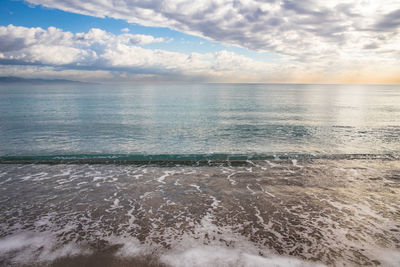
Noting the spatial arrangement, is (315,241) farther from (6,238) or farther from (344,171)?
(6,238)

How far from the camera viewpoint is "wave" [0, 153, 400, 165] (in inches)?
671

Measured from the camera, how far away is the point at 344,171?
14.9 m

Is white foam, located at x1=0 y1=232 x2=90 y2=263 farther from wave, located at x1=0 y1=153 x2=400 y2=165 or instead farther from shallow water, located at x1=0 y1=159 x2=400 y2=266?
wave, located at x1=0 y1=153 x2=400 y2=165

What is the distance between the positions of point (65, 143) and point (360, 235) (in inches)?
929

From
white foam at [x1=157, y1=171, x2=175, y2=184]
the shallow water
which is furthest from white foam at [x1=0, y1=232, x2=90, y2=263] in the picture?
white foam at [x1=157, y1=171, x2=175, y2=184]

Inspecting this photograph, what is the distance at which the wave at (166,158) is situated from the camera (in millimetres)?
17047

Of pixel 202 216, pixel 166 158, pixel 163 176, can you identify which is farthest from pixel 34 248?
pixel 166 158

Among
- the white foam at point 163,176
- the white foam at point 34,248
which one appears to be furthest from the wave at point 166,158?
the white foam at point 34,248

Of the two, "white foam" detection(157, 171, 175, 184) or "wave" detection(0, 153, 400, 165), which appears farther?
"wave" detection(0, 153, 400, 165)

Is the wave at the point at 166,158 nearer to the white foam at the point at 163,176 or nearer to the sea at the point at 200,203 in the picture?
the sea at the point at 200,203

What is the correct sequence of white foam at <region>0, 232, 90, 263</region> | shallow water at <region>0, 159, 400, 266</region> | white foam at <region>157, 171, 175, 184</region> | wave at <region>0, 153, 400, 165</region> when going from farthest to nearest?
wave at <region>0, 153, 400, 165</region>
white foam at <region>157, 171, 175, 184</region>
shallow water at <region>0, 159, 400, 266</region>
white foam at <region>0, 232, 90, 263</region>

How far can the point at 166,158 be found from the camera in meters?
18.0

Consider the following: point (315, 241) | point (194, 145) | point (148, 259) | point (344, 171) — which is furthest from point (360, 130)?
point (148, 259)

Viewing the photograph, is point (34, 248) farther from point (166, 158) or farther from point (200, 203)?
point (166, 158)
